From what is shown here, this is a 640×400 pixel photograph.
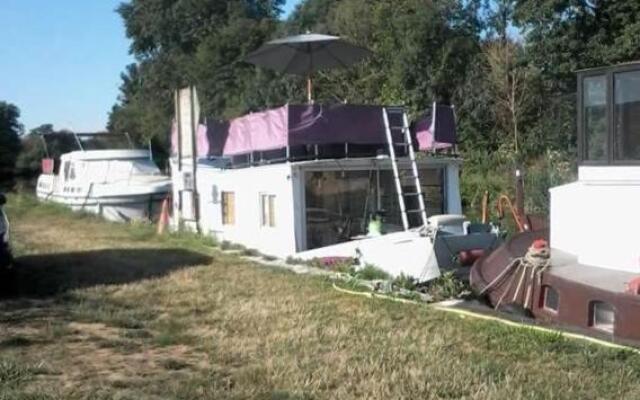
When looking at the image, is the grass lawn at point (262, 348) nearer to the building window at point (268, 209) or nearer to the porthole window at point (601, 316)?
the porthole window at point (601, 316)

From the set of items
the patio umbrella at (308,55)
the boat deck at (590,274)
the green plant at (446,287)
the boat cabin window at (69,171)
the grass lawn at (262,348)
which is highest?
the patio umbrella at (308,55)

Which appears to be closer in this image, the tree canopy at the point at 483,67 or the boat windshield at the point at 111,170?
the tree canopy at the point at 483,67

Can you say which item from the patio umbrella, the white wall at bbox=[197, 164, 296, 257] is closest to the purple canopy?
the white wall at bbox=[197, 164, 296, 257]

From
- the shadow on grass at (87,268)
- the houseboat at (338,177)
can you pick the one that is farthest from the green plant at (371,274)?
the shadow on grass at (87,268)

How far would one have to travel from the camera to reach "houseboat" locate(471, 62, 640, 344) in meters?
7.64

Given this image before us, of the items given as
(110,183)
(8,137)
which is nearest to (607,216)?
(110,183)

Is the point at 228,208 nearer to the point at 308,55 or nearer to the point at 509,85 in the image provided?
the point at 308,55

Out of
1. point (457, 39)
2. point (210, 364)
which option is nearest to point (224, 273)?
point (210, 364)

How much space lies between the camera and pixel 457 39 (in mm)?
32188

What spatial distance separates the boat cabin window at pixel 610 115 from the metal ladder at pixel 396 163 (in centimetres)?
449

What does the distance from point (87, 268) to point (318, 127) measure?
451cm

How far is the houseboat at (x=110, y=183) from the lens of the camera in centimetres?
2525

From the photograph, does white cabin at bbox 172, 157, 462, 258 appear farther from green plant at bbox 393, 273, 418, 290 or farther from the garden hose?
the garden hose

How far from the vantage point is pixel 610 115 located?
8.30 m
